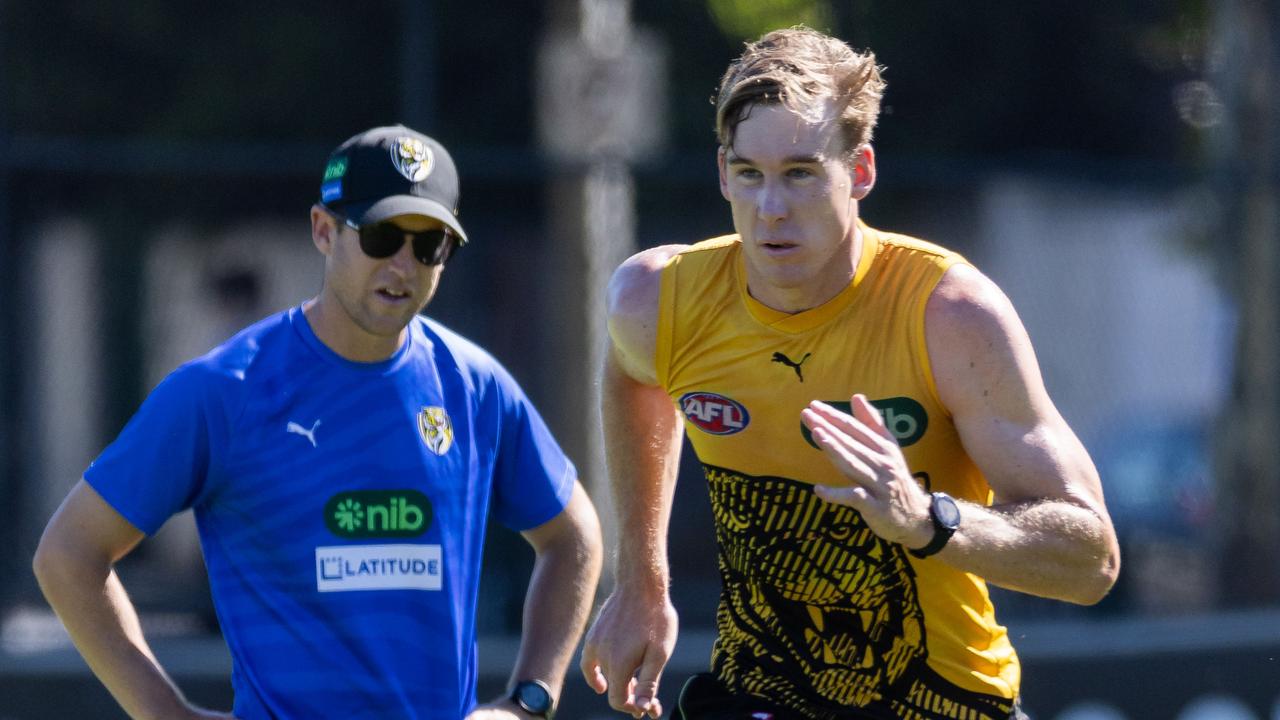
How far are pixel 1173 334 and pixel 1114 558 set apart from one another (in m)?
5.72

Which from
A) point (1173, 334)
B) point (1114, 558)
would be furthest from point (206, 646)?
point (1173, 334)

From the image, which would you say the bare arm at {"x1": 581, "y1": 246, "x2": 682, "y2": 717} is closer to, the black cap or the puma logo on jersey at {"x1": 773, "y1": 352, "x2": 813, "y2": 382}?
the puma logo on jersey at {"x1": 773, "y1": 352, "x2": 813, "y2": 382}

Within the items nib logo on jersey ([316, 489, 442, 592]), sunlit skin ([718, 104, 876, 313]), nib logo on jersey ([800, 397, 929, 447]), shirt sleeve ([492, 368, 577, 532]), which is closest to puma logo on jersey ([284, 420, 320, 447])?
nib logo on jersey ([316, 489, 442, 592])

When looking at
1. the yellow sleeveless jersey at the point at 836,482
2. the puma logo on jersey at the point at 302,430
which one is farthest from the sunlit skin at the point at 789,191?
the puma logo on jersey at the point at 302,430

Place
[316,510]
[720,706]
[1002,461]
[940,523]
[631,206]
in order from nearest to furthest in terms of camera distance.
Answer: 1. [940,523]
2. [1002,461]
3. [316,510]
4. [720,706]
5. [631,206]

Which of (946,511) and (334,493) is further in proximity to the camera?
(334,493)

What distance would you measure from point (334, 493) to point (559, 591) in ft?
2.11

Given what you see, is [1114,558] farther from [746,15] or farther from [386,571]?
[746,15]

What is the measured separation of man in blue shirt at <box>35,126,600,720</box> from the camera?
3.53 metres

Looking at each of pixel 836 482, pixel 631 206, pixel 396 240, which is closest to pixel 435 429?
pixel 396 240

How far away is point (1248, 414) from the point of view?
28.0ft

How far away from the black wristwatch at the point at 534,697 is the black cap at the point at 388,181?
39.3 inches

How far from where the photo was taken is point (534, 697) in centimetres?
384

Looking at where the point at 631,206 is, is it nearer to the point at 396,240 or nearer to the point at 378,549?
the point at 396,240
